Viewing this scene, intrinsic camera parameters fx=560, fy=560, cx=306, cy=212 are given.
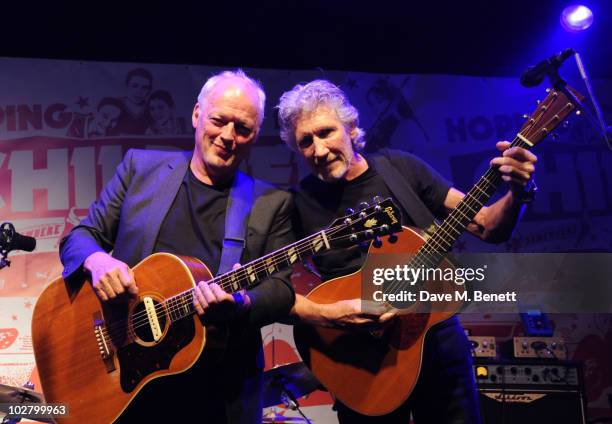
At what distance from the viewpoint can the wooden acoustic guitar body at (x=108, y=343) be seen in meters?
2.24

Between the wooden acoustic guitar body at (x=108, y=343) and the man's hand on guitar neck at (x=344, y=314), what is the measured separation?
521mm

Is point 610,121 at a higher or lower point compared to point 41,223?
higher

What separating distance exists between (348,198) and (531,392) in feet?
7.26

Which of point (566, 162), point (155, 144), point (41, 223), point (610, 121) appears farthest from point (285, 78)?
point (610, 121)

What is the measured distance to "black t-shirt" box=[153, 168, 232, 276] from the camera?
8.14 ft

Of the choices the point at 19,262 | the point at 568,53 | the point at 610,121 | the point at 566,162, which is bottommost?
the point at 19,262

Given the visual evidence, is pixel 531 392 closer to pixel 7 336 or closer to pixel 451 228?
pixel 451 228

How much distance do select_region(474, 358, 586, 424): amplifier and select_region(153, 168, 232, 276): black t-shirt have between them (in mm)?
2398

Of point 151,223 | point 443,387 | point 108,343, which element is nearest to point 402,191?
point 443,387

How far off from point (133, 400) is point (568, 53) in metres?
2.48

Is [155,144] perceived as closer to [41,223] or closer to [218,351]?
[41,223]

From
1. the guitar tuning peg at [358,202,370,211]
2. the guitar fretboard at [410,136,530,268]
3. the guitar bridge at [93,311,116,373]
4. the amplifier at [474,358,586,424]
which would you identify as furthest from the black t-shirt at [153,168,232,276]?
the amplifier at [474,358,586,424]

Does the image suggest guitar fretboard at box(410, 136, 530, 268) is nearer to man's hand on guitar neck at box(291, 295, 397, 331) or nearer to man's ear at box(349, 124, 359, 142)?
man's hand on guitar neck at box(291, 295, 397, 331)

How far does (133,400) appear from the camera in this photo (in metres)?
2.23
